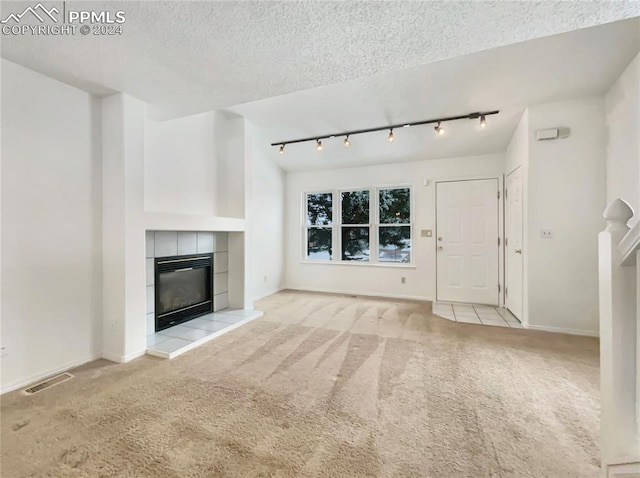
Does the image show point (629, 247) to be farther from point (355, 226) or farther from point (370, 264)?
point (355, 226)

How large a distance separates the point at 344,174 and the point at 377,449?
4531 millimetres

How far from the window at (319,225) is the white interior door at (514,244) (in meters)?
2.92

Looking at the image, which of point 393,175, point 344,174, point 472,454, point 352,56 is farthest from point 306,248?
point 472,454

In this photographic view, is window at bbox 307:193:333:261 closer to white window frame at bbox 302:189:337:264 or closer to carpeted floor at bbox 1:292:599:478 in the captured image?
white window frame at bbox 302:189:337:264

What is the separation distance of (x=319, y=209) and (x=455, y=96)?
312 centimetres

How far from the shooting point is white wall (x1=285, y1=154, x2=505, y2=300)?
4629 millimetres

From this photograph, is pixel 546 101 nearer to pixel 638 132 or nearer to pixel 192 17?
pixel 638 132

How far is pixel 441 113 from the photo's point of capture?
3439mm

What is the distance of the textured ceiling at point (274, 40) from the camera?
4.79ft

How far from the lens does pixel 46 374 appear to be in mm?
2195

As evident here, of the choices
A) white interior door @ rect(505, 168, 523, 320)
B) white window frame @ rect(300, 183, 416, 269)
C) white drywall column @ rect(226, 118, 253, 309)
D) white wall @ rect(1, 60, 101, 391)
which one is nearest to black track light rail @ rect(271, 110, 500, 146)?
white drywall column @ rect(226, 118, 253, 309)

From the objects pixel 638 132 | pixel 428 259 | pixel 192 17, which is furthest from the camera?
pixel 428 259

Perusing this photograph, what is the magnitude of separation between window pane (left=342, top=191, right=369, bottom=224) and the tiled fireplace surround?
2.36 metres

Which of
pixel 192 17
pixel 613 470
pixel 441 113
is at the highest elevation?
pixel 441 113
